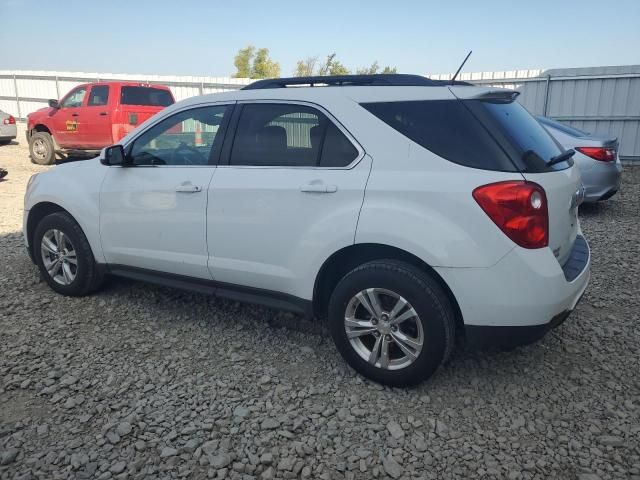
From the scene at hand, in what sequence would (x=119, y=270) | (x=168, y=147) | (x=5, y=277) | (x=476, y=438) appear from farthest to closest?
(x=5, y=277) < (x=119, y=270) < (x=168, y=147) < (x=476, y=438)

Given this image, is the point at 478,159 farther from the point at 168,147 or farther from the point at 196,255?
the point at 168,147

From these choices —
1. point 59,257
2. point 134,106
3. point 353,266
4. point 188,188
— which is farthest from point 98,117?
point 353,266

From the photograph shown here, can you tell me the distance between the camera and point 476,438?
2588mm

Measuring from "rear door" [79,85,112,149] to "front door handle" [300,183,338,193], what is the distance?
9.74 metres

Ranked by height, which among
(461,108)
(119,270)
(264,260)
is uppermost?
(461,108)

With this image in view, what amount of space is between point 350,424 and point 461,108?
5.95 feet

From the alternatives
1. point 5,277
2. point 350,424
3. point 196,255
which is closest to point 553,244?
point 350,424

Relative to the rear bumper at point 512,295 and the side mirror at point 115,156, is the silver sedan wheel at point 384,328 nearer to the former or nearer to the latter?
the rear bumper at point 512,295

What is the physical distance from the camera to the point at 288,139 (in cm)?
323

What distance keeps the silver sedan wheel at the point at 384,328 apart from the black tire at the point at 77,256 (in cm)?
236

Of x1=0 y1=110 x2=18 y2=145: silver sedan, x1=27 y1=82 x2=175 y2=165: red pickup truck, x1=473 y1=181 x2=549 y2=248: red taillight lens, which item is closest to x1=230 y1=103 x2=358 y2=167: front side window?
x1=473 y1=181 x2=549 y2=248: red taillight lens

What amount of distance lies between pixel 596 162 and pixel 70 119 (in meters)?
11.0

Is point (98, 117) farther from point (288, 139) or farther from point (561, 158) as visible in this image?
point (561, 158)

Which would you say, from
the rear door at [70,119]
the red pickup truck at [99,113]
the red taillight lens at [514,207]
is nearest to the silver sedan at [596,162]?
the red taillight lens at [514,207]
